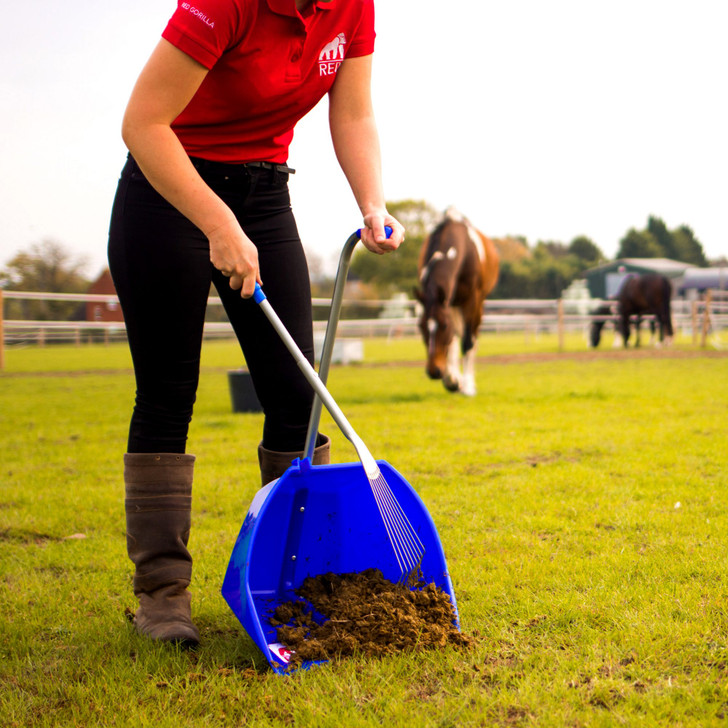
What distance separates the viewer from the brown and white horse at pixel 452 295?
7855mm

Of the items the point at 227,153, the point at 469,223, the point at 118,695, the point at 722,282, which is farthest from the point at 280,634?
the point at 722,282

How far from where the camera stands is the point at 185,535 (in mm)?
2158

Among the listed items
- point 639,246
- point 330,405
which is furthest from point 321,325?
point 639,246

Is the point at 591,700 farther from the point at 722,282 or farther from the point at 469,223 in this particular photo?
the point at 722,282

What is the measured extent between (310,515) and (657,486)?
2.23 metres

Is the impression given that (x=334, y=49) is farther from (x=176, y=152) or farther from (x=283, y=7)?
(x=176, y=152)

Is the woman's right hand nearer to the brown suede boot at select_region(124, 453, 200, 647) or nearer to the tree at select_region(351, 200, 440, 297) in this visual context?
the brown suede boot at select_region(124, 453, 200, 647)

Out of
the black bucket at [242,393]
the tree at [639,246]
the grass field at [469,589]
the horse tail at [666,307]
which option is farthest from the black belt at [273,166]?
the tree at [639,246]

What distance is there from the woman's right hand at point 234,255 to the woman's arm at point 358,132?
451 mm

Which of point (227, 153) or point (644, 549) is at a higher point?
point (227, 153)

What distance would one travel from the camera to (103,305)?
1680cm

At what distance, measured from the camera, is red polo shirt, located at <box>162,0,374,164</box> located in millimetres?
1695

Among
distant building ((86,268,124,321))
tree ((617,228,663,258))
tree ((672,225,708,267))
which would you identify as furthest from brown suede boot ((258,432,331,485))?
tree ((672,225,708,267))

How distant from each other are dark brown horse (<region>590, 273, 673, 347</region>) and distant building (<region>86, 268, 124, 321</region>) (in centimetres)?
1198
